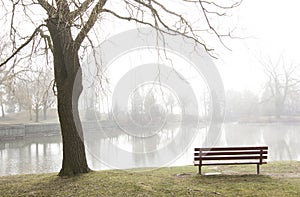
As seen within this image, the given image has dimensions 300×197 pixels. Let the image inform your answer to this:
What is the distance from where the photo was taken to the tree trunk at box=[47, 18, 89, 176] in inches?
289

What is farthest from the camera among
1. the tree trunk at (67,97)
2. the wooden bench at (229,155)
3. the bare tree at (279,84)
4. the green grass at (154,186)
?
the bare tree at (279,84)

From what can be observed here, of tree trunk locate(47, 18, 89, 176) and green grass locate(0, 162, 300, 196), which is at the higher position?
tree trunk locate(47, 18, 89, 176)

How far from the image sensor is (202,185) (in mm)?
6395

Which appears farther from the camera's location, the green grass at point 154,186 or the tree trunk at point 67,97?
the tree trunk at point 67,97

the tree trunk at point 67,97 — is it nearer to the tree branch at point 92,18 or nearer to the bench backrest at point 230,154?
the tree branch at point 92,18

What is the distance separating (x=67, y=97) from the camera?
24.2 feet

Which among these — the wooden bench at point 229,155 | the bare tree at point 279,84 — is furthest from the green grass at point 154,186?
the bare tree at point 279,84

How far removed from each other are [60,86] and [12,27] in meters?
1.97

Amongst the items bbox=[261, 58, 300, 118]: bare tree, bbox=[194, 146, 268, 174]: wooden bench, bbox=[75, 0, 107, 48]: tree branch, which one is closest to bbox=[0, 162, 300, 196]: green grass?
bbox=[194, 146, 268, 174]: wooden bench

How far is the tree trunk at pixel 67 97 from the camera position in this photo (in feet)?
24.1

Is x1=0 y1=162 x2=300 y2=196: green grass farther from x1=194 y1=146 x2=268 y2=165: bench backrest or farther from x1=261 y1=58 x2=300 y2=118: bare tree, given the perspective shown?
x1=261 y1=58 x2=300 y2=118: bare tree

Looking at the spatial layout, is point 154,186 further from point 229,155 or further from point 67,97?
point 67,97

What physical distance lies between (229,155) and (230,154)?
0.07 meters

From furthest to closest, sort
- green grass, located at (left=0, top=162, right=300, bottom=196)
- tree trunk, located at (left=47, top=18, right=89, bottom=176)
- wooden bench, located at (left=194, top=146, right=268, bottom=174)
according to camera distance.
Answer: wooden bench, located at (left=194, top=146, right=268, bottom=174) → tree trunk, located at (left=47, top=18, right=89, bottom=176) → green grass, located at (left=0, top=162, right=300, bottom=196)
